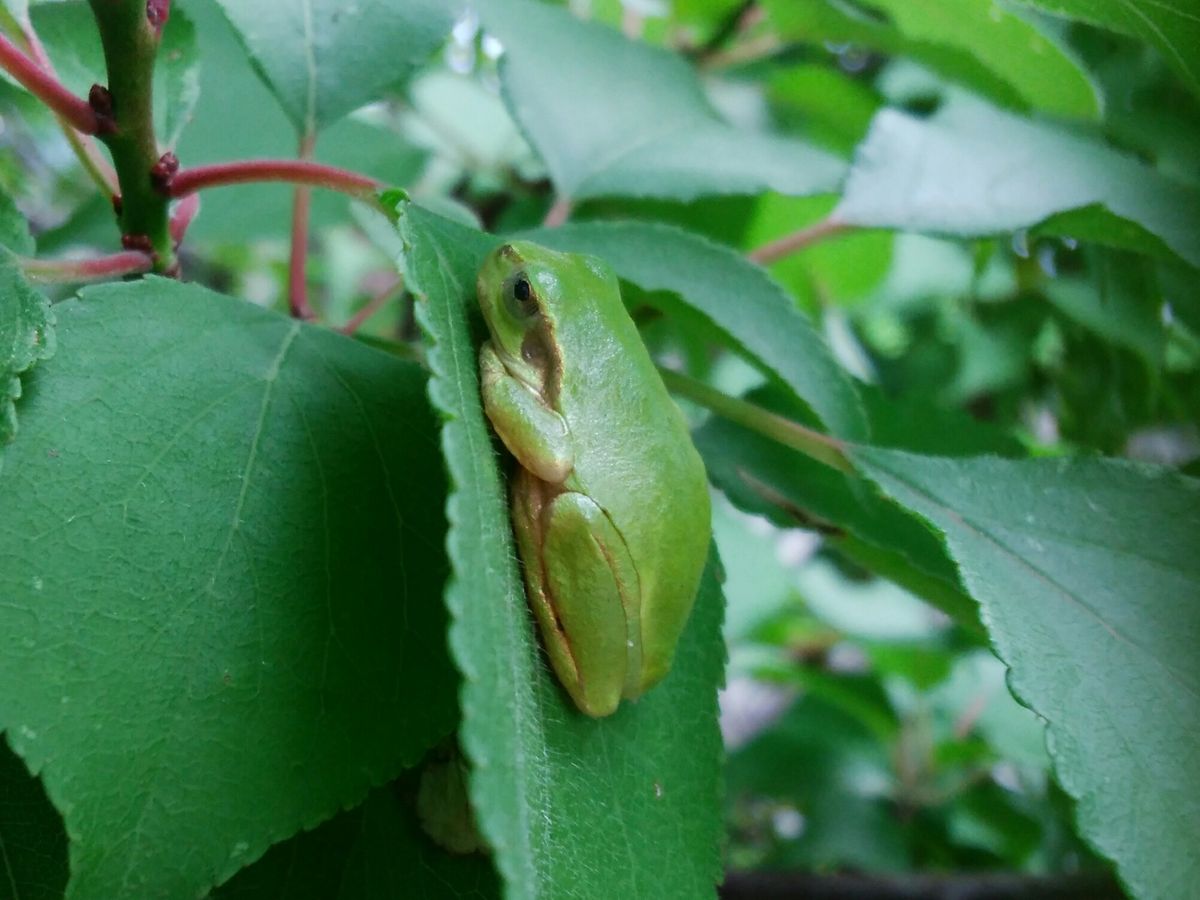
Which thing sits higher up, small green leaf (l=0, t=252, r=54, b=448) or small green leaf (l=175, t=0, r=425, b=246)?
small green leaf (l=0, t=252, r=54, b=448)

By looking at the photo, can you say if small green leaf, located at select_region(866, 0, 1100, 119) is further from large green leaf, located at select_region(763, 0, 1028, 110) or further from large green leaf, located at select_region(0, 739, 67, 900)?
large green leaf, located at select_region(0, 739, 67, 900)

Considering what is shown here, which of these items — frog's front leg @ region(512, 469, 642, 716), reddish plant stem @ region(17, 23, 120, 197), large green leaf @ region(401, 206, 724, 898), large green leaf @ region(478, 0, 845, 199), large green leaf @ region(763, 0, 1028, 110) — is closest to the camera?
large green leaf @ region(401, 206, 724, 898)

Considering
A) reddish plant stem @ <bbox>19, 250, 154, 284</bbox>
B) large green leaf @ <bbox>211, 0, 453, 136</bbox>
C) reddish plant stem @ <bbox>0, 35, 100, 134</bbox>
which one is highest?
reddish plant stem @ <bbox>0, 35, 100, 134</bbox>

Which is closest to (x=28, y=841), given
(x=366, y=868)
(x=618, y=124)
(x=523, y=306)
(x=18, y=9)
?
(x=366, y=868)

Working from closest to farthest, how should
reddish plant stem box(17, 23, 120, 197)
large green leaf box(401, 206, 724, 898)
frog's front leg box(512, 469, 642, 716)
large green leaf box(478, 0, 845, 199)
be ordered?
large green leaf box(401, 206, 724, 898) → frog's front leg box(512, 469, 642, 716) → reddish plant stem box(17, 23, 120, 197) → large green leaf box(478, 0, 845, 199)

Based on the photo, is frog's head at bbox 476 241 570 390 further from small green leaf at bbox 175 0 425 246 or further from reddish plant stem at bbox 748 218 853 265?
small green leaf at bbox 175 0 425 246

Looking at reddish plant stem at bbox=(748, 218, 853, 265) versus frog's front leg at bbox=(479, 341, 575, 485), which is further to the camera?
reddish plant stem at bbox=(748, 218, 853, 265)

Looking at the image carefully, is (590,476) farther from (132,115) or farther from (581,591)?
(132,115)

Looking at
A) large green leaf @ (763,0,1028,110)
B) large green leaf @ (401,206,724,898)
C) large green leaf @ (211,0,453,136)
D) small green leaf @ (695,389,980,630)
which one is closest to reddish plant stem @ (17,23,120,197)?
large green leaf @ (211,0,453,136)
